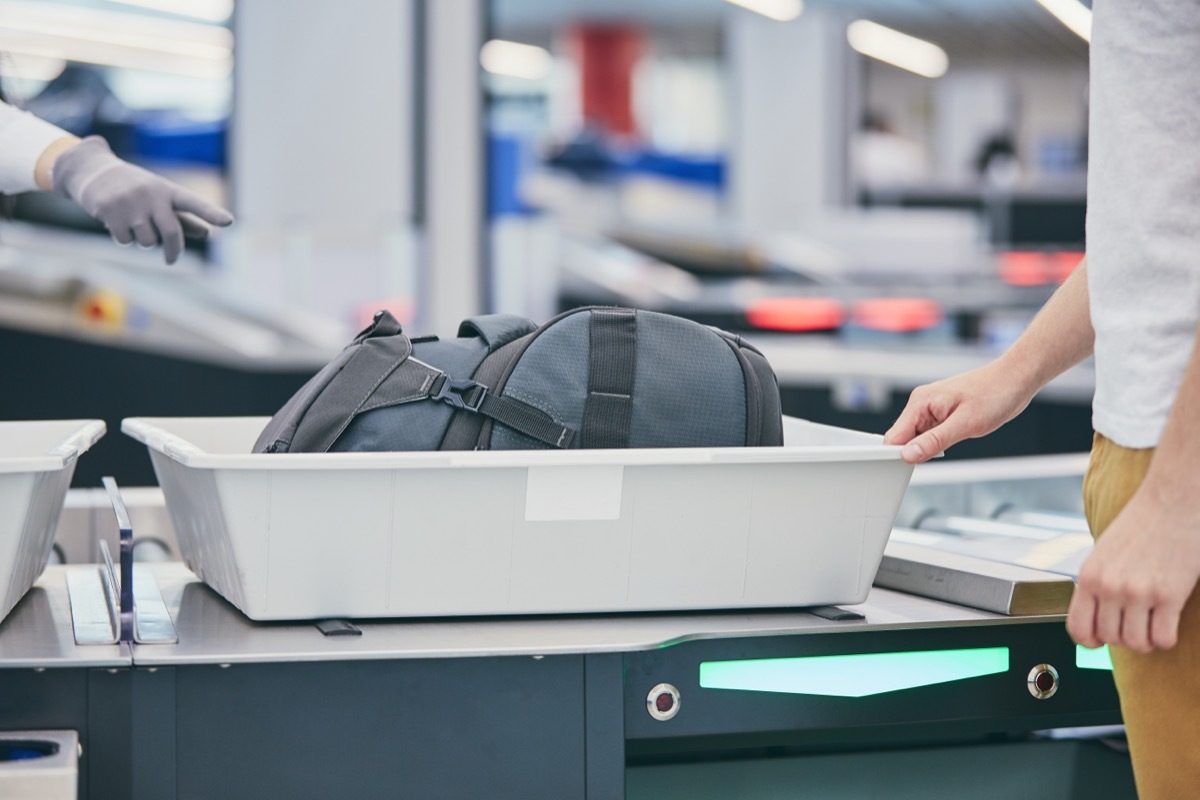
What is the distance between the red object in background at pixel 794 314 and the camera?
6.05 metres

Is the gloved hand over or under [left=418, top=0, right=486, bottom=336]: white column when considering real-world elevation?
under

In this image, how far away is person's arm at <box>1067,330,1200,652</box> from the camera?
0.75 m

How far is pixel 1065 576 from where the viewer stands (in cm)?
112

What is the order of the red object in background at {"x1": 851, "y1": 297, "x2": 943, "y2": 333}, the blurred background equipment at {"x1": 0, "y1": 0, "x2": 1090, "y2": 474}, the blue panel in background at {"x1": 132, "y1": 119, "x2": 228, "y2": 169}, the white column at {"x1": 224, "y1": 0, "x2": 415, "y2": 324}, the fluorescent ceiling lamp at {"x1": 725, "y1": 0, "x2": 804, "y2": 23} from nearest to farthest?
the blurred background equipment at {"x1": 0, "y1": 0, "x2": 1090, "y2": 474} < the white column at {"x1": 224, "y1": 0, "x2": 415, "y2": 324} < the red object in background at {"x1": 851, "y1": 297, "x2": 943, "y2": 333} < the blue panel in background at {"x1": 132, "y1": 119, "x2": 228, "y2": 169} < the fluorescent ceiling lamp at {"x1": 725, "y1": 0, "x2": 804, "y2": 23}

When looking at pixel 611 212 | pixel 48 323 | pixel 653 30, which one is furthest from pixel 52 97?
pixel 653 30

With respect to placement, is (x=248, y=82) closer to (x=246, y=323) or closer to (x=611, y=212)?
(x=246, y=323)

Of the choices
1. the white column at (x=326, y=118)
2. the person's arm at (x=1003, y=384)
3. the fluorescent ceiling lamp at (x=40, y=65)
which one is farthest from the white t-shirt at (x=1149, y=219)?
the fluorescent ceiling lamp at (x=40, y=65)

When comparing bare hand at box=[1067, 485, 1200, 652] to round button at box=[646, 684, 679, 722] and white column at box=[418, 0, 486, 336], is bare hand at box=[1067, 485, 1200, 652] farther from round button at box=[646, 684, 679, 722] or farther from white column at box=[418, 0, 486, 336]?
white column at box=[418, 0, 486, 336]

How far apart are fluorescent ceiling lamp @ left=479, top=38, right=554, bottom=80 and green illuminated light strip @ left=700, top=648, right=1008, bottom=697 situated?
1474 centimetres

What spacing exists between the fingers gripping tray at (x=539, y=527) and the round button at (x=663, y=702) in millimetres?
69

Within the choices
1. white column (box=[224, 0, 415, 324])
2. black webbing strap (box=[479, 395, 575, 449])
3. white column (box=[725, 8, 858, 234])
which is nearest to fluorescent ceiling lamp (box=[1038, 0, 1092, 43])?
black webbing strap (box=[479, 395, 575, 449])

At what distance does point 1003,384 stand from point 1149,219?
279 millimetres

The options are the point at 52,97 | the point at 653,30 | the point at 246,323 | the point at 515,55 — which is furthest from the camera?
the point at 515,55

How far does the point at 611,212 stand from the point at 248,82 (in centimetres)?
569
